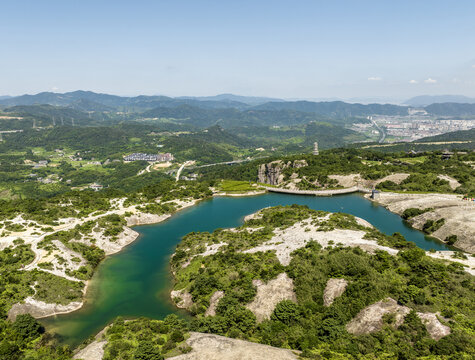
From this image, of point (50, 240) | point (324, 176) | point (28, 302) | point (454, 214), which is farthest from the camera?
point (324, 176)

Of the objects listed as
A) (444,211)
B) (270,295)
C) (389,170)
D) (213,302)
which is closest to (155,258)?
(213,302)

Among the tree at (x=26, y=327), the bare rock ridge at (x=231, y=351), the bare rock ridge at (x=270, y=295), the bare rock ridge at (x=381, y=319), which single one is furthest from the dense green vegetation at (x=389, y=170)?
the tree at (x=26, y=327)

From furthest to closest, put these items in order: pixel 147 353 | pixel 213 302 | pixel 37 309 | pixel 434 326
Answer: pixel 37 309 < pixel 213 302 < pixel 434 326 < pixel 147 353

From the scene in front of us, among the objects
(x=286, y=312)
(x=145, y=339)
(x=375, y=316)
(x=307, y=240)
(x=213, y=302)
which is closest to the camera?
(x=145, y=339)

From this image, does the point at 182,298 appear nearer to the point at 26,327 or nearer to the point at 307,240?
the point at 26,327

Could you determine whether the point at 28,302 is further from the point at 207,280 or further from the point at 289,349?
the point at 289,349

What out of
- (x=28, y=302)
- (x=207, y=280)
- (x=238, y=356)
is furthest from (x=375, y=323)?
(x=28, y=302)
